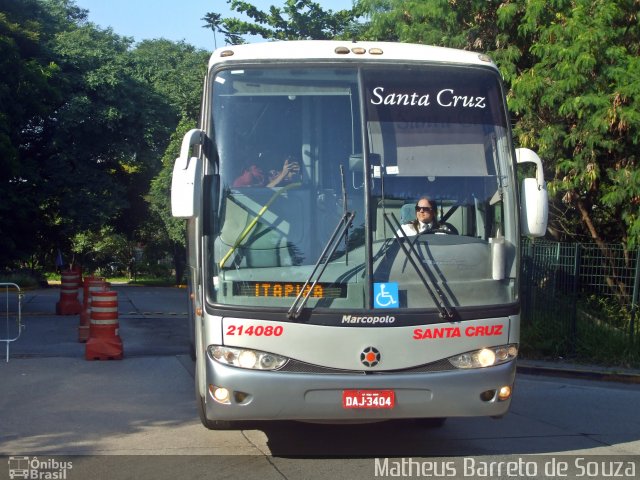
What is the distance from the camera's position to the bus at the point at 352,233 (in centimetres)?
677

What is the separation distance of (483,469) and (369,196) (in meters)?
2.49

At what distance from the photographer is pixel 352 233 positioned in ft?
22.7

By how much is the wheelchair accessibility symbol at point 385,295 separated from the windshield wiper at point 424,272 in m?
0.23

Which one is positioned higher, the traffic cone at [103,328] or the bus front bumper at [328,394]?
the bus front bumper at [328,394]

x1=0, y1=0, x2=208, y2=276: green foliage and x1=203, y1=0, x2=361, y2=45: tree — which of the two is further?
x1=203, y1=0, x2=361, y2=45: tree

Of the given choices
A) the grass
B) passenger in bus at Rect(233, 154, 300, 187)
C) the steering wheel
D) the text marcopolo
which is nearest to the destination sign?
the text marcopolo

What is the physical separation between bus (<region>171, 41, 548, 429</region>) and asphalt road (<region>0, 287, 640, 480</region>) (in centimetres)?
62

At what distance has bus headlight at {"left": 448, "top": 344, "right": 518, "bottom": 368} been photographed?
698 centimetres

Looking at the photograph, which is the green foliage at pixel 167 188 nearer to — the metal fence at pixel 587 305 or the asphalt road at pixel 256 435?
the metal fence at pixel 587 305

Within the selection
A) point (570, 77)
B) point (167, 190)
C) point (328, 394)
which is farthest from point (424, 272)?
point (167, 190)

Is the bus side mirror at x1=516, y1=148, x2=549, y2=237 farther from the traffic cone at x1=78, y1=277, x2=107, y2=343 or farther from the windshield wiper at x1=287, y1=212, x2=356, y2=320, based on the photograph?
the traffic cone at x1=78, y1=277, x2=107, y2=343

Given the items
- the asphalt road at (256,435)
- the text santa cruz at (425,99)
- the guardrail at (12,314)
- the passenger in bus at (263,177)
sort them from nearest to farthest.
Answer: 1. the passenger in bus at (263,177)
2. the text santa cruz at (425,99)
3. the asphalt road at (256,435)
4. the guardrail at (12,314)

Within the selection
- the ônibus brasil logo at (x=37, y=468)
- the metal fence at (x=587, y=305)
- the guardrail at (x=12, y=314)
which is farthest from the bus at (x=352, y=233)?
the metal fence at (x=587, y=305)

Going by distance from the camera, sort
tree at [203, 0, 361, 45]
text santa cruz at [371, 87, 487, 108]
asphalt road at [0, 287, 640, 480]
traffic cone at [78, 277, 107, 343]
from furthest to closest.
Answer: tree at [203, 0, 361, 45] < traffic cone at [78, 277, 107, 343] < asphalt road at [0, 287, 640, 480] < text santa cruz at [371, 87, 487, 108]
